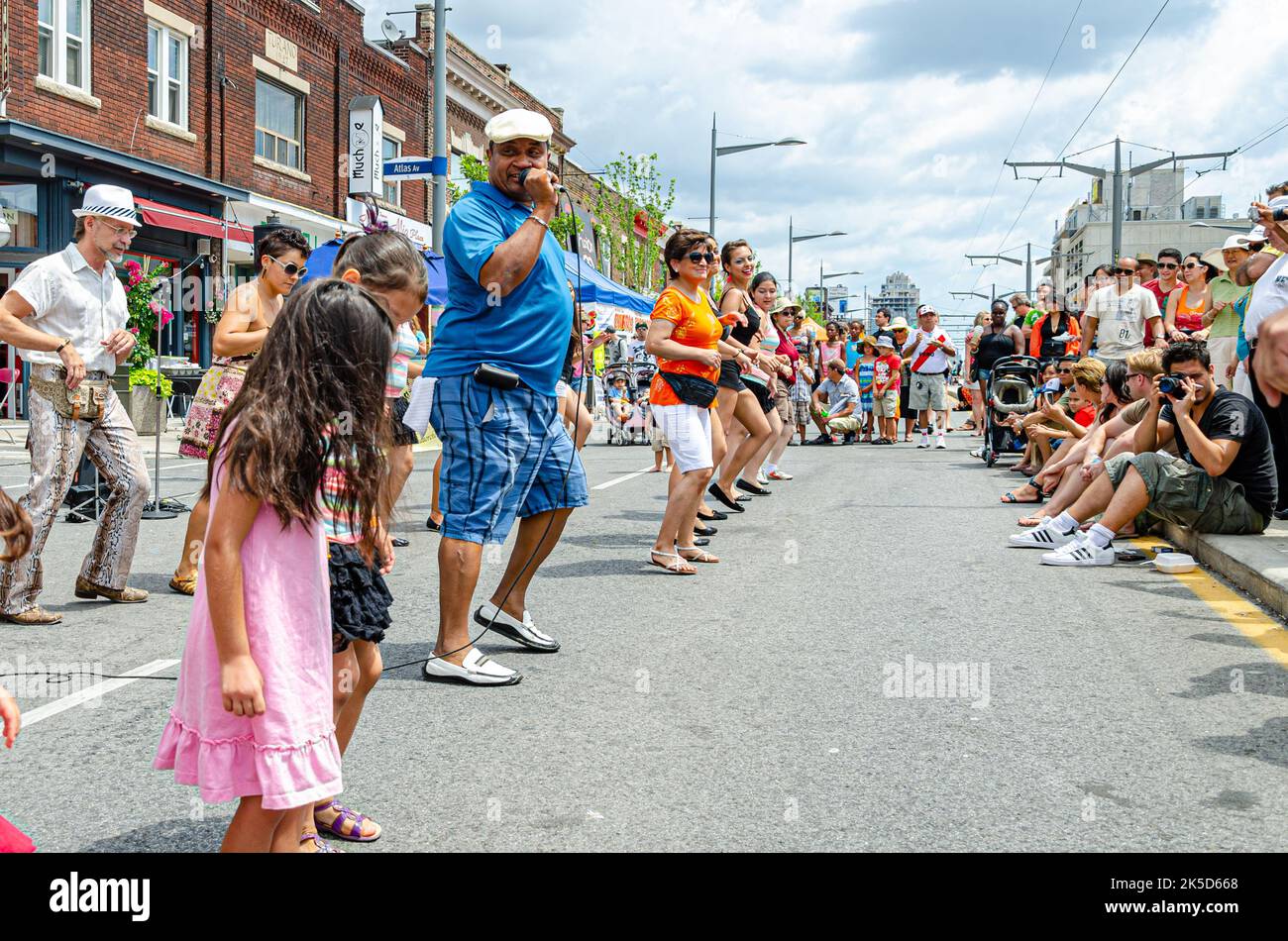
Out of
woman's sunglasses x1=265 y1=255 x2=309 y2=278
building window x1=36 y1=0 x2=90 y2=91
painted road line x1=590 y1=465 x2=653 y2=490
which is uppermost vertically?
building window x1=36 y1=0 x2=90 y2=91

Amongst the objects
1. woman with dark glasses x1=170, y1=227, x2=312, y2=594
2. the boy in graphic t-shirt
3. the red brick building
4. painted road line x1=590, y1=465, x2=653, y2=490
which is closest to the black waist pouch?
woman with dark glasses x1=170, y1=227, x2=312, y2=594

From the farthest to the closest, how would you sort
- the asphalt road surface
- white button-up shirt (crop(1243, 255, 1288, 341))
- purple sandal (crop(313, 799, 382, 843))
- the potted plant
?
the potted plant → white button-up shirt (crop(1243, 255, 1288, 341)) → the asphalt road surface → purple sandal (crop(313, 799, 382, 843))

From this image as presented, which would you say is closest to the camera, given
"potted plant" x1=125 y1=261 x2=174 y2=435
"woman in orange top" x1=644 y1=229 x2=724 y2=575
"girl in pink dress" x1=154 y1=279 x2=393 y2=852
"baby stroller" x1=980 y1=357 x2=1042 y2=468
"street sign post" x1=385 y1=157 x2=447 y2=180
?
"girl in pink dress" x1=154 y1=279 x2=393 y2=852

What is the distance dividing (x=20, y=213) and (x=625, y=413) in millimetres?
10052

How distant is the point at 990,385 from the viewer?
48.2 feet

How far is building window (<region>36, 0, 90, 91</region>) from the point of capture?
19781 millimetres

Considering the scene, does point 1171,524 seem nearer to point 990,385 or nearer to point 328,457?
point 990,385

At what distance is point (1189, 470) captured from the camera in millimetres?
7832

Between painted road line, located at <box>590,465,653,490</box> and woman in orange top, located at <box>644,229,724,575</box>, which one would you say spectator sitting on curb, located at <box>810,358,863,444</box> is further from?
woman in orange top, located at <box>644,229,724,575</box>

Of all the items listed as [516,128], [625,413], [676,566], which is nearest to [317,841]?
[516,128]

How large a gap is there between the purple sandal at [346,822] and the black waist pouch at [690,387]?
14.4 feet

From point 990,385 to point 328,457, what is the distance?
12.9 metres

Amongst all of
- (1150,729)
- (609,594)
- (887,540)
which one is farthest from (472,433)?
(887,540)
